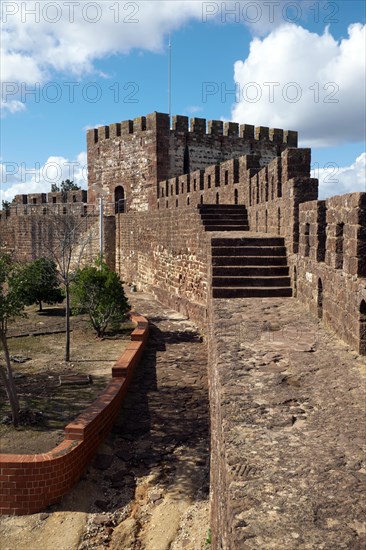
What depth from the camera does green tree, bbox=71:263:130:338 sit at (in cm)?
1146

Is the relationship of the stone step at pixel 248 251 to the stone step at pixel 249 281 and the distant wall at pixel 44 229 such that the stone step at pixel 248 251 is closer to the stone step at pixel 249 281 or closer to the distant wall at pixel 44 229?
the stone step at pixel 249 281

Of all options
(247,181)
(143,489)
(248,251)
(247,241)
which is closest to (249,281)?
(248,251)

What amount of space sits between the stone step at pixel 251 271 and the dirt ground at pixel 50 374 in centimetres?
265

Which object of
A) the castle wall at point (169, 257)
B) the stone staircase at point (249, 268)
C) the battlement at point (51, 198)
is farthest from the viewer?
the battlement at point (51, 198)

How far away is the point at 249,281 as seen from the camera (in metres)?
7.65

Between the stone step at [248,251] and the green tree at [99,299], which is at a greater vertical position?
the stone step at [248,251]

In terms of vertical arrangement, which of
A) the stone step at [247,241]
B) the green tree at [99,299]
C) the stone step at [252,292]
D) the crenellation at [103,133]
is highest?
the crenellation at [103,133]

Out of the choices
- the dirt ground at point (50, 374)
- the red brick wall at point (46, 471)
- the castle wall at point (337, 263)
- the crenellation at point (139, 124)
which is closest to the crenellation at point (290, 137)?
the crenellation at point (139, 124)

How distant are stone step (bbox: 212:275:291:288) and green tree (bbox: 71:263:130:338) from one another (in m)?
4.46

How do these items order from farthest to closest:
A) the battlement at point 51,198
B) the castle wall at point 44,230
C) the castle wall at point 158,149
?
the battlement at point 51,198 < the castle wall at point 44,230 < the castle wall at point 158,149

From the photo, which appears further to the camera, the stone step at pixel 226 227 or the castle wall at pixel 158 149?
the castle wall at pixel 158 149

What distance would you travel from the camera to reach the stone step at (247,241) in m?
8.27

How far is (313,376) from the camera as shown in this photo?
3.49 metres

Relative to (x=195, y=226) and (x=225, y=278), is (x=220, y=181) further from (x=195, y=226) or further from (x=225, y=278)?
(x=225, y=278)
